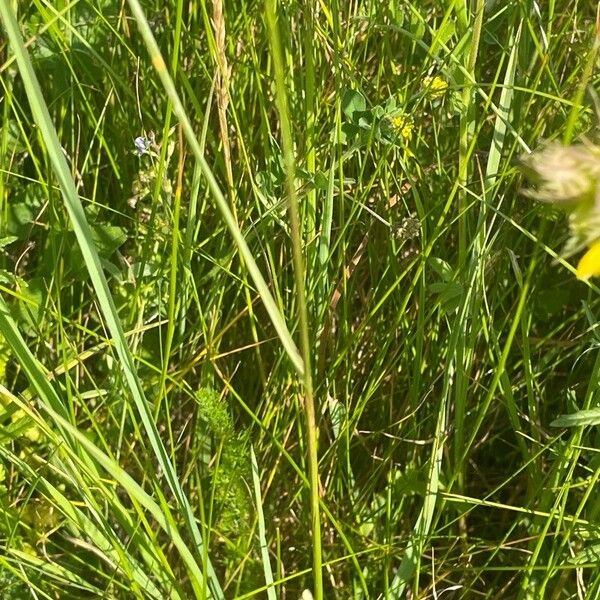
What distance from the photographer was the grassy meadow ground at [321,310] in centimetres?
79

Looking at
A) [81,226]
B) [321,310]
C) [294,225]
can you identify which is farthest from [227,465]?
[294,225]

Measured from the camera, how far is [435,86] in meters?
0.82

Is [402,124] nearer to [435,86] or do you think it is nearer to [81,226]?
[435,86]

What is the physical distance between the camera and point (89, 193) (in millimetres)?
1051

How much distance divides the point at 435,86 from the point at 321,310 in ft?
0.81

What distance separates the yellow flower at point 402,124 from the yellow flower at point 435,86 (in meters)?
0.03

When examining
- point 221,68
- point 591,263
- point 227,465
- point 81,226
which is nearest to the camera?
point 591,263

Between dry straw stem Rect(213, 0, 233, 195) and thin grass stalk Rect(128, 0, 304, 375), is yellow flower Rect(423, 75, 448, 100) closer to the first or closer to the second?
dry straw stem Rect(213, 0, 233, 195)

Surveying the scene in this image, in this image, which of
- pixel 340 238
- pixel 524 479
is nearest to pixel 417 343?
pixel 340 238

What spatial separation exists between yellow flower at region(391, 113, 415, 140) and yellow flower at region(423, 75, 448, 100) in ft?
0.10

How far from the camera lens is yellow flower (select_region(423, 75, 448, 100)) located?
79 cm

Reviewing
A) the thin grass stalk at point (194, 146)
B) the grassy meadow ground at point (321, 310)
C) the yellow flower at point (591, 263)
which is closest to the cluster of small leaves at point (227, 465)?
the grassy meadow ground at point (321, 310)

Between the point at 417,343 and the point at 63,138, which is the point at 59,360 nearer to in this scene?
the point at 63,138

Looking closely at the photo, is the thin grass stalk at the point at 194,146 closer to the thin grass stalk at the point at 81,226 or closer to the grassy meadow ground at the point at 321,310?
the thin grass stalk at the point at 81,226
